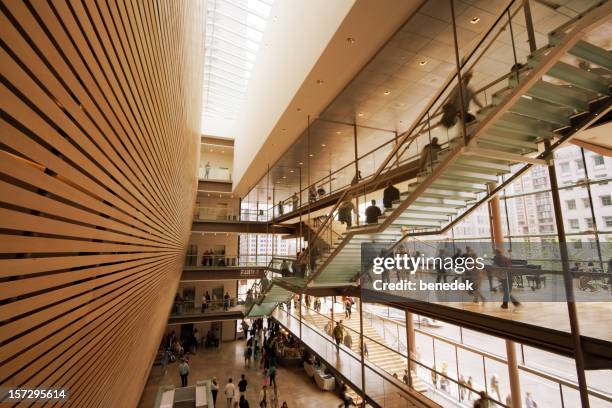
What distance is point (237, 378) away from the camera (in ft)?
54.9

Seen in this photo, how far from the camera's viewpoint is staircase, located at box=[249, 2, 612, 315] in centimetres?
404

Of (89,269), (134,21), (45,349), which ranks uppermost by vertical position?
(134,21)

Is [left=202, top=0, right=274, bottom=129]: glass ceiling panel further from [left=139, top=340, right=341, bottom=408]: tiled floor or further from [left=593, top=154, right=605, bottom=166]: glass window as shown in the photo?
[left=139, top=340, right=341, bottom=408]: tiled floor

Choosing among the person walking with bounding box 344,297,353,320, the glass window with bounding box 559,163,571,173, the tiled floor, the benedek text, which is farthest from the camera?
the person walking with bounding box 344,297,353,320

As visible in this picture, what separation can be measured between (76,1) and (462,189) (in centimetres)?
687

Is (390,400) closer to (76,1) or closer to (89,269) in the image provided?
(89,269)

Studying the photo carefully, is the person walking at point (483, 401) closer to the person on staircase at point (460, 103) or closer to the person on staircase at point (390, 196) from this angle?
the person on staircase at point (390, 196)

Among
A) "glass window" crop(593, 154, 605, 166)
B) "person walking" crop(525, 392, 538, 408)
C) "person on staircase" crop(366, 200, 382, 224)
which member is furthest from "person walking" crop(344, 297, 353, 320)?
"glass window" crop(593, 154, 605, 166)

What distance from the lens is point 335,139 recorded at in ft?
41.3

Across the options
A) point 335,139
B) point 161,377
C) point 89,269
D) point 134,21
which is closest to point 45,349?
point 89,269

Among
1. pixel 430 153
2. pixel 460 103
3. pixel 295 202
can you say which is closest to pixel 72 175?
pixel 460 103

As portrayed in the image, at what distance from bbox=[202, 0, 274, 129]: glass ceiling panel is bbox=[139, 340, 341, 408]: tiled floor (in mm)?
17579

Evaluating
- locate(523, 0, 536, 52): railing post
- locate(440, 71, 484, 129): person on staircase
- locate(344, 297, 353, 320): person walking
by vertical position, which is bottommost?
locate(344, 297, 353, 320): person walking

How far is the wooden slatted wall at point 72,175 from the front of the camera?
1.38 meters
